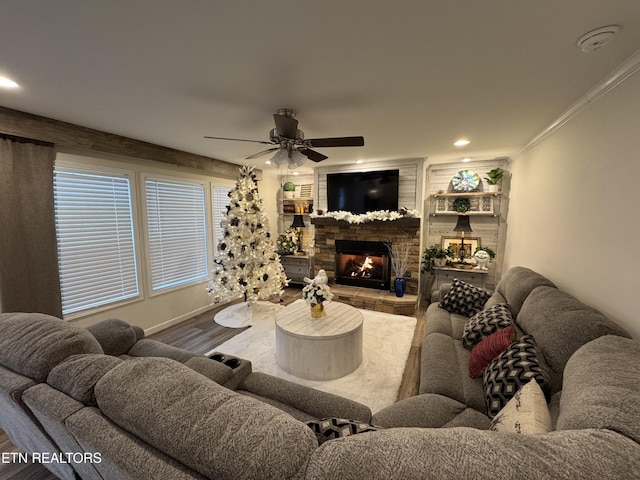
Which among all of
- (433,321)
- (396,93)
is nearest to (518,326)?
(433,321)

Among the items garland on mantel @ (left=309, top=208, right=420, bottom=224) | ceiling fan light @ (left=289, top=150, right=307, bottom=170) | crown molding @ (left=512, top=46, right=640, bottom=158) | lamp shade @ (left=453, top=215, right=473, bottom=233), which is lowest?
lamp shade @ (left=453, top=215, right=473, bottom=233)

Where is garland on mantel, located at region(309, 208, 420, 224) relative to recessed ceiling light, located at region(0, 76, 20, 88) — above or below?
below

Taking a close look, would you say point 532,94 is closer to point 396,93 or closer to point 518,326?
point 396,93

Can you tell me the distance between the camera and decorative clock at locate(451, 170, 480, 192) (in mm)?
4363

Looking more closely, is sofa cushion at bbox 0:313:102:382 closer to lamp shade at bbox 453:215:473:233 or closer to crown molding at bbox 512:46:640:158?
crown molding at bbox 512:46:640:158

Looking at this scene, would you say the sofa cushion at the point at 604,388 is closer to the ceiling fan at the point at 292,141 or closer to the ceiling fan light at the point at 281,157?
the ceiling fan at the point at 292,141

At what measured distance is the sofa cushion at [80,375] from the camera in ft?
3.18

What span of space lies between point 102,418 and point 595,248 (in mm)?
2989

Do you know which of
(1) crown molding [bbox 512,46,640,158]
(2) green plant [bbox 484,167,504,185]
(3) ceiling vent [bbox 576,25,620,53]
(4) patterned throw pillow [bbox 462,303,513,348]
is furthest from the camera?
(2) green plant [bbox 484,167,504,185]

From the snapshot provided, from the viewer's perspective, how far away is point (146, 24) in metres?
1.24

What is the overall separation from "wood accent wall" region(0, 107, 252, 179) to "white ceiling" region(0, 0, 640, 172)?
14 centimetres

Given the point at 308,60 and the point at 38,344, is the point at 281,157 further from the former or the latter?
the point at 38,344

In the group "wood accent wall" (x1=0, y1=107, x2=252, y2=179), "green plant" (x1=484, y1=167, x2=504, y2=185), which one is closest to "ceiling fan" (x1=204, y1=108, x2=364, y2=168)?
"wood accent wall" (x1=0, y1=107, x2=252, y2=179)

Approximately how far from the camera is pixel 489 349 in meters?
1.83
